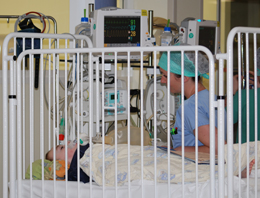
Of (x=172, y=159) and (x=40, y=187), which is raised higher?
(x=172, y=159)

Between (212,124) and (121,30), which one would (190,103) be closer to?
(212,124)

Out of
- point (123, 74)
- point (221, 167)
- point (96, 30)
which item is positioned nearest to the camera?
point (221, 167)

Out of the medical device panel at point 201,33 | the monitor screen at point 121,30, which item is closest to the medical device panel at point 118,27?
the monitor screen at point 121,30

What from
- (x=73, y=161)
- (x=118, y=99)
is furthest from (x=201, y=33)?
(x=73, y=161)

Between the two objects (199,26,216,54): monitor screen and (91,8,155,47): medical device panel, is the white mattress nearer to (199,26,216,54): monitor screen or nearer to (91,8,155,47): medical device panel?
(91,8,155,47): medical device panel

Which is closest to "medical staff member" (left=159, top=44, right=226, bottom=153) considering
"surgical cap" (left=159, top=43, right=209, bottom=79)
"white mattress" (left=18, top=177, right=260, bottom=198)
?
"surgical cap" (left=159, top=43, right=209, bottom=79)

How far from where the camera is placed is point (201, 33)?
308 cm

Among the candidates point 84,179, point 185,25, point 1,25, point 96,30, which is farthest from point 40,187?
point 1,25

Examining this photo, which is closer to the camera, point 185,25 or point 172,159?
point 172,159

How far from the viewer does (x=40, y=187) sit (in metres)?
2.14

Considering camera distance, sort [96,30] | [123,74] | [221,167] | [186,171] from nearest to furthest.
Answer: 1. [221,167]
2. [186,171]
3. [96,30]
4. [123,74]

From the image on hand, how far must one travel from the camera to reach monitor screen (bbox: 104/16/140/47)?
A: 293cm

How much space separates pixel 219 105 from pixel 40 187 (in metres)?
1.13

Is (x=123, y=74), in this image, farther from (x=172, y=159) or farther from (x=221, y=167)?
(x=221, y=167)
